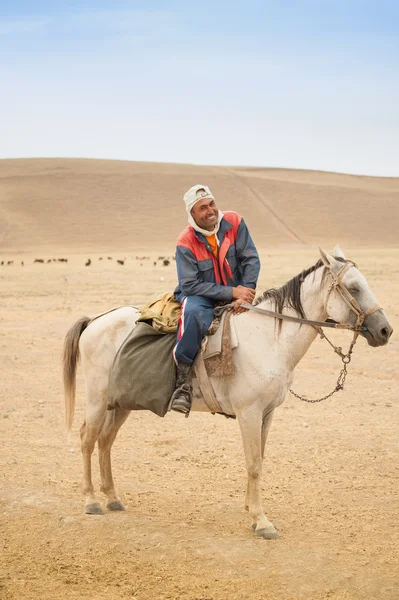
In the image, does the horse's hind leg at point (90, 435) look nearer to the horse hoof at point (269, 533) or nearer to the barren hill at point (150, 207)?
the horse hoof at point (269, 533)

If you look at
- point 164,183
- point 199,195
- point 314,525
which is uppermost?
point 164,183

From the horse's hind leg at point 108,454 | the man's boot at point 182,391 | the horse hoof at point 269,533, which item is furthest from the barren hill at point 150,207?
the horse hoof at point 269,533

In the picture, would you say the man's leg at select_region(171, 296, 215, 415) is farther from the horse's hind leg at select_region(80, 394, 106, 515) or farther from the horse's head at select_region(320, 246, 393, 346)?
the horse's head at select_region(320, 246, 393, 346)

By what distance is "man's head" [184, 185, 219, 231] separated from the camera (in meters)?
6.51

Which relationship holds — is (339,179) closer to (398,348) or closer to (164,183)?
(164,183)

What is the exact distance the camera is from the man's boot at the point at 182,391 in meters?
6.54

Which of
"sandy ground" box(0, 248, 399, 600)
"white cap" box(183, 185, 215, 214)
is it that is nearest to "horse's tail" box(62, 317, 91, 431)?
"sandy ground" box(0, 248, 399, 600)

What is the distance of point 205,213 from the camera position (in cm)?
651

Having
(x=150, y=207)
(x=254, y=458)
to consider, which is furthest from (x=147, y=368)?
(x=150, y=207)

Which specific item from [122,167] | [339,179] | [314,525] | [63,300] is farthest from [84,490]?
[339,179]

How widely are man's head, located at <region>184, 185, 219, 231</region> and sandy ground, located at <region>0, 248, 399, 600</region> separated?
9.10ft

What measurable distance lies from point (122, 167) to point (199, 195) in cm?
11705

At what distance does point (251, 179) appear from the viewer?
381 ft

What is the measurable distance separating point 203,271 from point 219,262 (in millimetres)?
177
